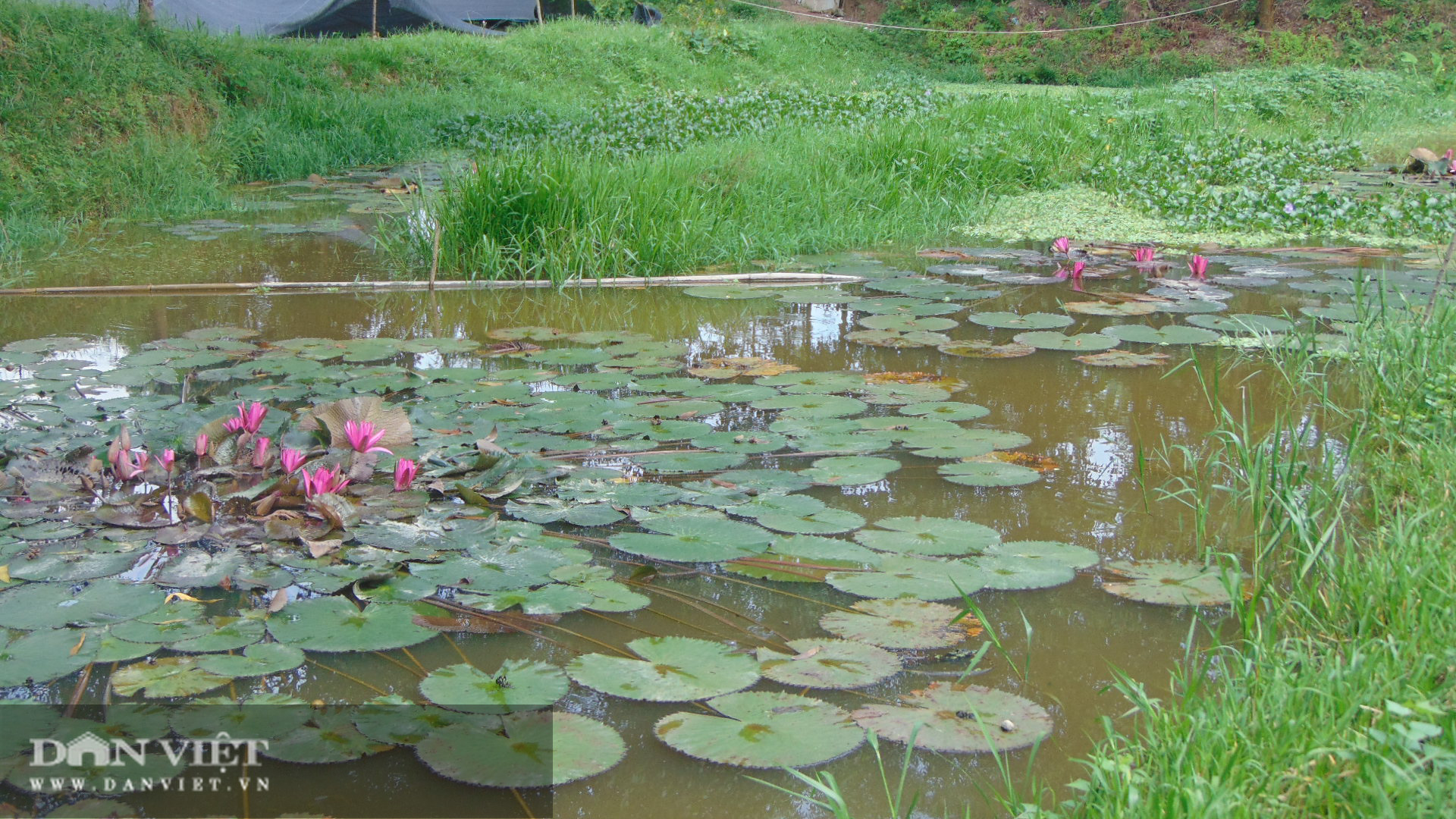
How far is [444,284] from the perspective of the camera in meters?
4.75

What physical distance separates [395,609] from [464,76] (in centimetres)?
1116

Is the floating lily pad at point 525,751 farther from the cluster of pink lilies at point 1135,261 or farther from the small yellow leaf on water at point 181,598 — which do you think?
the cluster of pink lilies at point 1135,261

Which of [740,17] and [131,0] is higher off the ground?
[740,17]

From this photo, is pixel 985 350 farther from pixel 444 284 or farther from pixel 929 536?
pixel 444 284

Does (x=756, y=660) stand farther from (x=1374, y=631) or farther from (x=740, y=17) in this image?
(x=740, y=17)

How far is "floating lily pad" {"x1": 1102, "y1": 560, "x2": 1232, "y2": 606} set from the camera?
200 cm

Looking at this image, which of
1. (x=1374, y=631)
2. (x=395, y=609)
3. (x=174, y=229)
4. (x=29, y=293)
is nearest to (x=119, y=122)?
(x=174, y=229)

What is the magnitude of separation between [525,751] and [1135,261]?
4.71 metres

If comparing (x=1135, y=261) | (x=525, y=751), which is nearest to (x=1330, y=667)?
(x=525, y=751)

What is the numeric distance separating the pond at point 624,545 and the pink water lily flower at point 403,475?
3 cm

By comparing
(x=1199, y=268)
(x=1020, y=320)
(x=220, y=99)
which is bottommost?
(x=1020, y=320)

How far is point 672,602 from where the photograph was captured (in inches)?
80.2

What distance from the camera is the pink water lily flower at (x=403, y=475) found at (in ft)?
7.79

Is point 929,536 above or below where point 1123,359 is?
below
